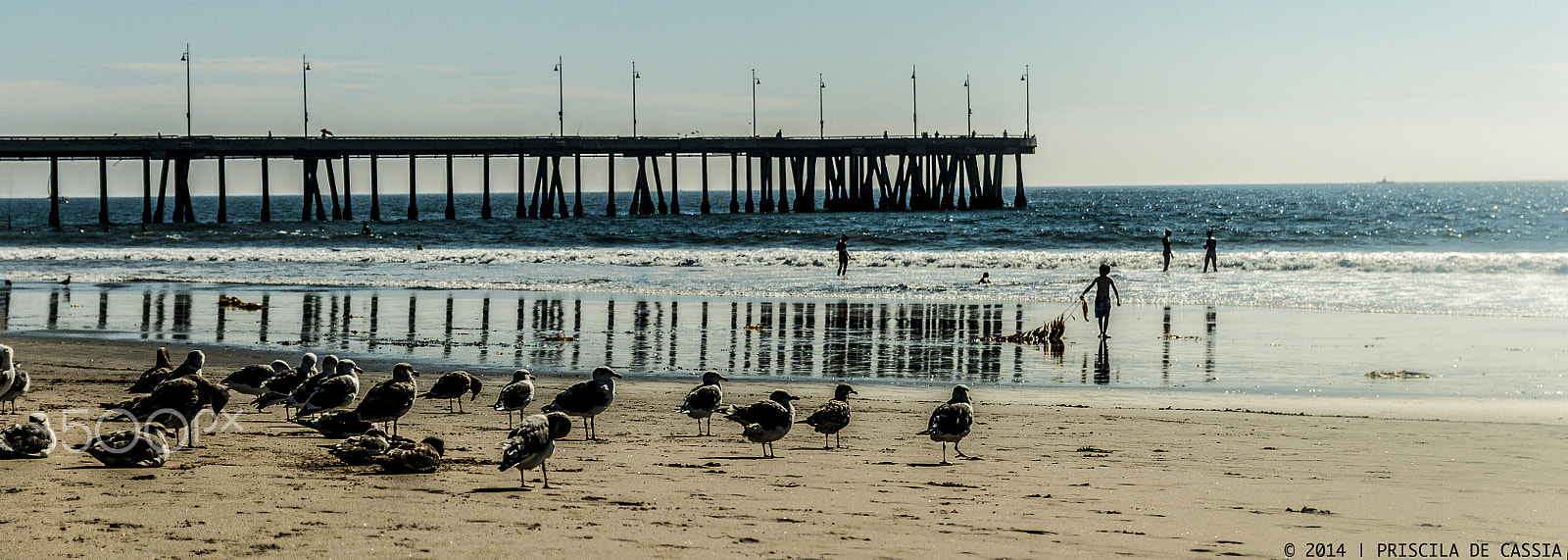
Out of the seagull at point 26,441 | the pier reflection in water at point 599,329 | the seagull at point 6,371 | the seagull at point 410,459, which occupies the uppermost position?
the seagull at point 6,371

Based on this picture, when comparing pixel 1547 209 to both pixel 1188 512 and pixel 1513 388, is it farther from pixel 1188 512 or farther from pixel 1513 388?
pixel 1188 512

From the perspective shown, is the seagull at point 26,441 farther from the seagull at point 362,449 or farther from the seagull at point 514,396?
the seagull at point 514,396

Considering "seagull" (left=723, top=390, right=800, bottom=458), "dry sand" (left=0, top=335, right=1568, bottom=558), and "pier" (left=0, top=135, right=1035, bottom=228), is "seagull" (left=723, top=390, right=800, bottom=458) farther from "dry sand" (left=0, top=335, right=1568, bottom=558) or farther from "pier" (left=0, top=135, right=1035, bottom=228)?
"pier" (left=0, top=135, right=1035, bottom=228)

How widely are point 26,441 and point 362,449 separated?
1922 millimetres

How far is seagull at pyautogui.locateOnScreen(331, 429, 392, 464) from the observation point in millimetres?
7508

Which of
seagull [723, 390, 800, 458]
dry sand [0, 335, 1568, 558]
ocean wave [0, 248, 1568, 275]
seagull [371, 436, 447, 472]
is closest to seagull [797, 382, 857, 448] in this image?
dry sand [0, 335, 1568, 558]

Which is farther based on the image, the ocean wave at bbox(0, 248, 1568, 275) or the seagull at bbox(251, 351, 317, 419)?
the ocean wave at bbox(0, 248, 1568, 275)

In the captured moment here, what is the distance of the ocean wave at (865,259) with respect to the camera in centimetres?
3625

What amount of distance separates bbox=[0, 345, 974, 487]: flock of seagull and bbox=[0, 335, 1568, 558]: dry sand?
15 cm

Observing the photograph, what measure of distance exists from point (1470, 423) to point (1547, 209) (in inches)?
4250

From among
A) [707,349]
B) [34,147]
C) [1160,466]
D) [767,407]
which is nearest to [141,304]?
[707,349]

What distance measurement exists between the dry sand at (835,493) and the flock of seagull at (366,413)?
15 cm

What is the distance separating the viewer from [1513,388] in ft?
42.8

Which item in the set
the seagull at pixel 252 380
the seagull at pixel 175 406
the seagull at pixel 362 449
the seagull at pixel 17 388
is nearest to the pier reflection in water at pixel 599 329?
the seagull at pixel 252 380
